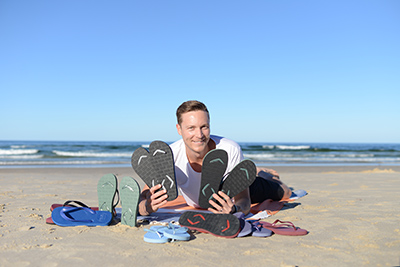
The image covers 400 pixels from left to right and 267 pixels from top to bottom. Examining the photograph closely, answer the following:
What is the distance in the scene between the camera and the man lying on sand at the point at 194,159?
239cm

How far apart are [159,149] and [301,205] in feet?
6.03

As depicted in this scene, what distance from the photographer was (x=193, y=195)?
2939 mm

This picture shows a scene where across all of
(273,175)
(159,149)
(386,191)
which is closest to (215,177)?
(159,149)


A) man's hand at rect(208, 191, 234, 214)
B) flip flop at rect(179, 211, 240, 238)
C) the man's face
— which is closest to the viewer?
flip flop at rect(179, 211, 240, 238)

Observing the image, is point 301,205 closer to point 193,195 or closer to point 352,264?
point 193,195

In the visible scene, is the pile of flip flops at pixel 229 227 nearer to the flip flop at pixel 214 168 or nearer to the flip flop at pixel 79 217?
the flip flop at pixel 214 168

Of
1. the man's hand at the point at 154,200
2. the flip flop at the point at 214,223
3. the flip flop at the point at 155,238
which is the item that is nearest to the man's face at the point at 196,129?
the man's hand at the point at 154,200

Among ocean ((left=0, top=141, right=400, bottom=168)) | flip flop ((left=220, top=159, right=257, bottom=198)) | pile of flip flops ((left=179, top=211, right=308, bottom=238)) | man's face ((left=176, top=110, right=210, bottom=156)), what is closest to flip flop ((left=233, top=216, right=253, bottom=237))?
pile of flip flops ((left=179, top=211, right=308, bottom=238))

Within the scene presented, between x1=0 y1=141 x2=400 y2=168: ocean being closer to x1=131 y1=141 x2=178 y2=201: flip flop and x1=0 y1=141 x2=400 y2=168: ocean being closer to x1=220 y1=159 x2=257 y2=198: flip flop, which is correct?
x1=131 y1=141 x2=178 y2=201: flip flop

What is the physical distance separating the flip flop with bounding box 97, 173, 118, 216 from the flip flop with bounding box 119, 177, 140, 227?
0.55ft

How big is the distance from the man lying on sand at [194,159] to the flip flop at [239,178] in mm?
93

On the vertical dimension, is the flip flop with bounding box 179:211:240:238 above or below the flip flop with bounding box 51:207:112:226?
above

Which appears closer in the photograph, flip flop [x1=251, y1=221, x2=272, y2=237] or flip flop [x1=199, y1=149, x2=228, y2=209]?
flip flop [x1=251, y1=221, x2=272, y2=237]

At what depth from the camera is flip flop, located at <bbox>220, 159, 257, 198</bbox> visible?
2418mm
